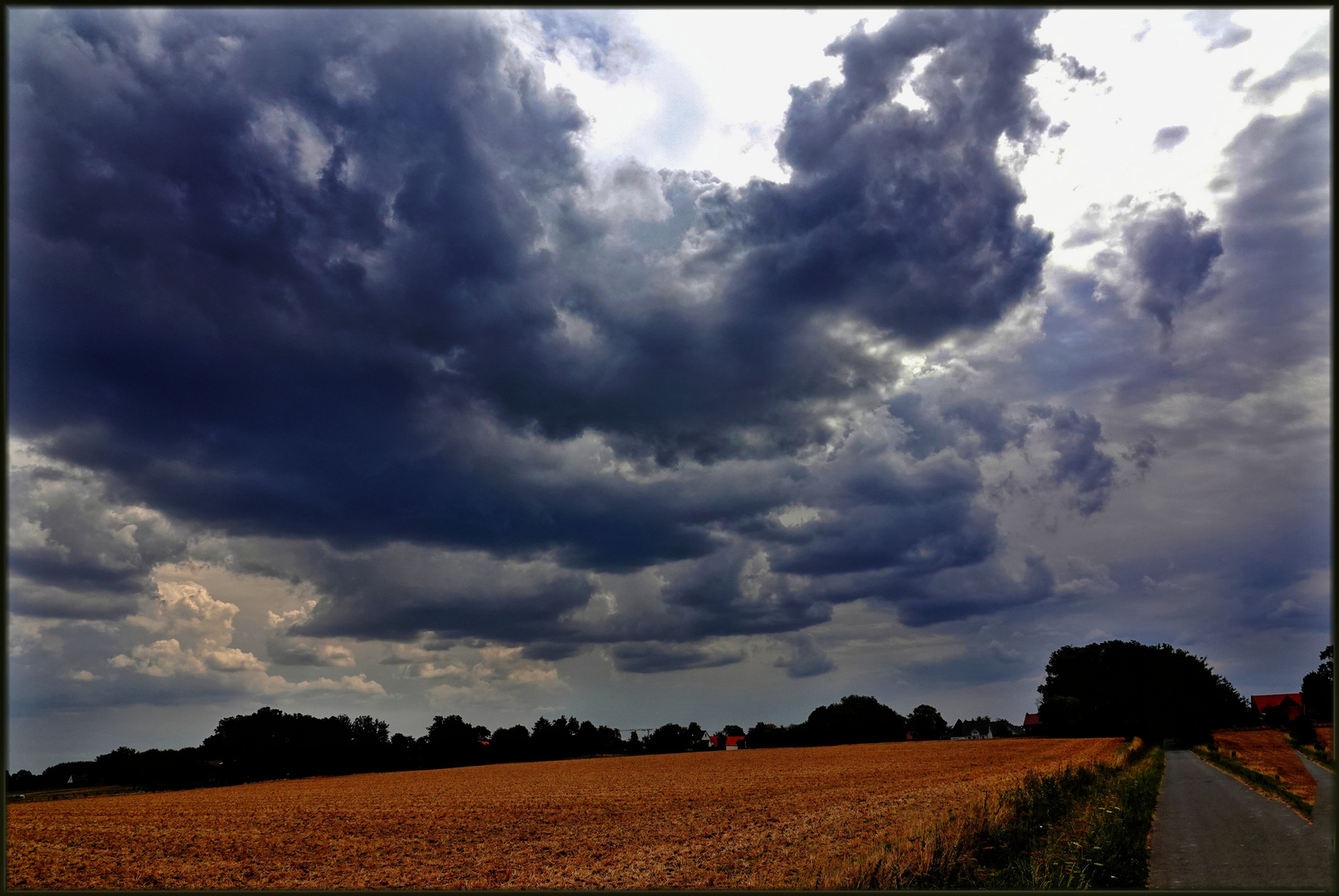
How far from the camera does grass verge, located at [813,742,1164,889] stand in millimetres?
15852

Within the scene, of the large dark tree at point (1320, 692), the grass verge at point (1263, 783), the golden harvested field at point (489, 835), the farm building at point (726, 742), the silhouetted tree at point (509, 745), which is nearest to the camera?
the golden harvested field at point (489, 835)

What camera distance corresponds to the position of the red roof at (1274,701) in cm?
14938

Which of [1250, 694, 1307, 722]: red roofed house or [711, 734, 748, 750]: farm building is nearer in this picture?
[1250, 694, 1307, 722]: red roofed house

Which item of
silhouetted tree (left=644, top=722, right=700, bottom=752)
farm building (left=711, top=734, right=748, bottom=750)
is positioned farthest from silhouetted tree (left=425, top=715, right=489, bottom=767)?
farm building (left=711, top=734, right=748, bottom=750)

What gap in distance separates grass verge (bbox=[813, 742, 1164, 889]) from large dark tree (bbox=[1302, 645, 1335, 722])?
4398 inches

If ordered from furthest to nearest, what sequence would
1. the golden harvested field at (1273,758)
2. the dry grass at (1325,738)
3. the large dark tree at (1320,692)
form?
1. the large dark tree at (1320,692)
2. the dry grass at (1325,738)
3. the golden harvested field at (1273,758)

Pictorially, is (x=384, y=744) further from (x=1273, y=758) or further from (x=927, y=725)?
(x=927, y=725)

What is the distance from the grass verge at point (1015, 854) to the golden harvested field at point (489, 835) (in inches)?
75.6

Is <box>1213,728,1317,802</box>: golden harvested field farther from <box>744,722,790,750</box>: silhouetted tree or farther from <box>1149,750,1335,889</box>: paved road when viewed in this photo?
<box>744,722,790,750</box>: silhouetted tree

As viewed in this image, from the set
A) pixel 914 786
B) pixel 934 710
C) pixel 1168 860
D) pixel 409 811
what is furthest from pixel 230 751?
pixel 934 710

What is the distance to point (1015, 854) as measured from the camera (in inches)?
744

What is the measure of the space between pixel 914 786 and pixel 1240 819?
737 inches

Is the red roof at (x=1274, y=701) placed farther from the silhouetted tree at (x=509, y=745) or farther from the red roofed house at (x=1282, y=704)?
the silhouetted tree at (x=509, y=745)

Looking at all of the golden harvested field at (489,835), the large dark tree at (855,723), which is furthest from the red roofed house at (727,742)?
the golden harvested field at (489,835)
